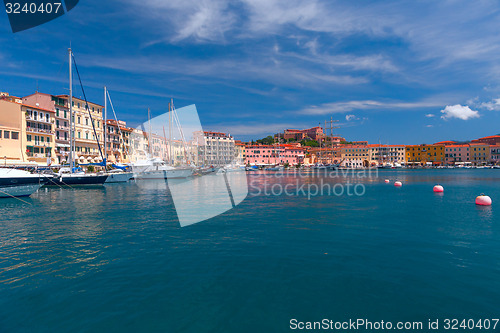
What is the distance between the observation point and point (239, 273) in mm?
7934

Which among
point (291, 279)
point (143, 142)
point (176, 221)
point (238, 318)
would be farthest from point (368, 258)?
point (143, 142)

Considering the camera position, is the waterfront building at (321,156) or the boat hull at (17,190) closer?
the boat hull at (17,190)

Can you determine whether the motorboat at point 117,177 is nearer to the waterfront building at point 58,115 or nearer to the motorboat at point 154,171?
the motorboat at point 154,171

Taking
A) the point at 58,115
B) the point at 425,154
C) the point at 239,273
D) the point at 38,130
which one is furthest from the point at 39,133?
the point at 425,154

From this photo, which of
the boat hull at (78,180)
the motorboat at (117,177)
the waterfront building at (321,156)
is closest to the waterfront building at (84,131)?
the motorboat at (117,177)

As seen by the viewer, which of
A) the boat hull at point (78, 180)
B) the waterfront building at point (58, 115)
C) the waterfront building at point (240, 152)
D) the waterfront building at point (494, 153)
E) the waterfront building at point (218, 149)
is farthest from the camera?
the waterfront building at point (240, 152)

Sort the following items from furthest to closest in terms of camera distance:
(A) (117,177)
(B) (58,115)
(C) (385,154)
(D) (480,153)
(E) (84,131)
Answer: (C) (385,154) < (D) (480,153) < (E) (84,131) < (B) (58,115) < (A) (117,177)

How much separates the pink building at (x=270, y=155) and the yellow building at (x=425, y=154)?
59080 mm

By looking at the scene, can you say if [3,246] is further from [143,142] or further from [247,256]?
[143,142]

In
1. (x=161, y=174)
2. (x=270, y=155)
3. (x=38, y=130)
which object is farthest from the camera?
(x=270, y=155)

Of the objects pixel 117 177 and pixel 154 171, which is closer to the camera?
pixel 117 177

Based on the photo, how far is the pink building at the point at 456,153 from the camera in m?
141

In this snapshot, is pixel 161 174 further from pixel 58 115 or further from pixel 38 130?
pixel 58 115

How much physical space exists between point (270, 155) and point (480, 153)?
99.1 meters
